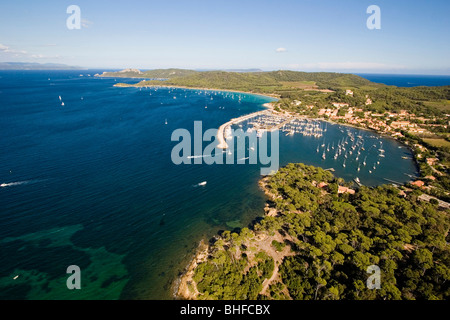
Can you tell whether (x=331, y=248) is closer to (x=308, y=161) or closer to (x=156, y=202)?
(x=156, y=202)

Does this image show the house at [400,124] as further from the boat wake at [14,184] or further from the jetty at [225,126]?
the boat wake at [14,184]

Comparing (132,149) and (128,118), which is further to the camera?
(128,118)

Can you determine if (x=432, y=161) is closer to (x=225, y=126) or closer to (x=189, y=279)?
(x=225, y=126)

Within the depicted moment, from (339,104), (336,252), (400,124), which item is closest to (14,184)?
(336,252)

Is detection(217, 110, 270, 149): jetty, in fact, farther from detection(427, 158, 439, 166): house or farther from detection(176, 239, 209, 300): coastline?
detection(427, 158, 439, 166): house
